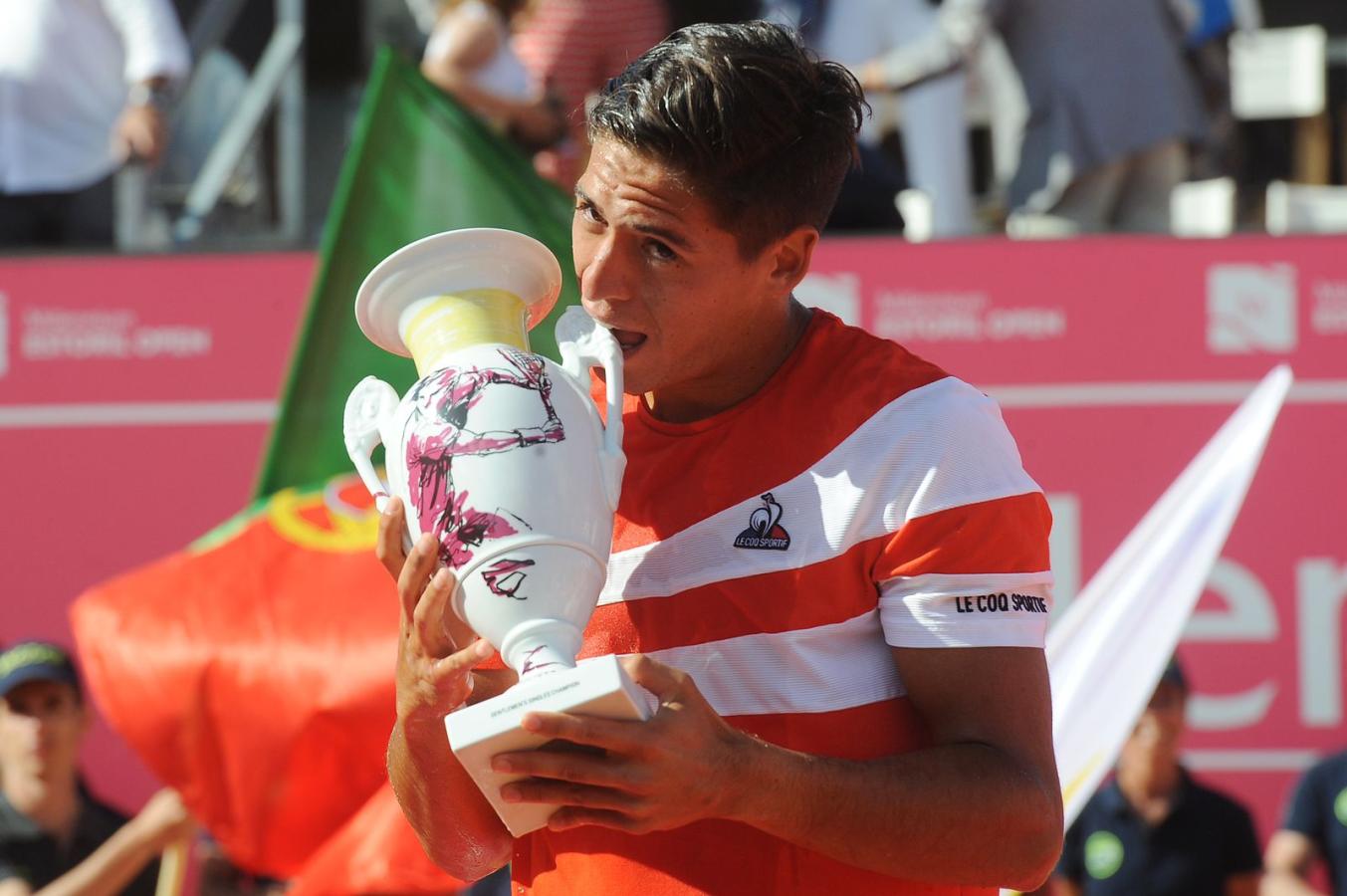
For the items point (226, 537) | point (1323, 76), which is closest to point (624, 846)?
point (226, 537)

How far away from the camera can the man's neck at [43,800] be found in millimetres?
4441

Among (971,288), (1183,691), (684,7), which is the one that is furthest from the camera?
(684,7)

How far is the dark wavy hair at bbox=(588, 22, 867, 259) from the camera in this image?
5.73 feet

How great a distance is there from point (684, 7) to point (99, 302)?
370cm

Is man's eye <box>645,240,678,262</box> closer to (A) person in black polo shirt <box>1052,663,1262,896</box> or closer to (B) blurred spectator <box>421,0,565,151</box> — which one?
(A) person in black polo shirt <box>1052,663,1262,896</box>

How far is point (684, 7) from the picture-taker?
26.6 ft

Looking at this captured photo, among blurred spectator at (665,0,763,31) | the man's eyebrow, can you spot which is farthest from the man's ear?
blurred spectator at (665,0,763,31)

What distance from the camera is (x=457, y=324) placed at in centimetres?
180

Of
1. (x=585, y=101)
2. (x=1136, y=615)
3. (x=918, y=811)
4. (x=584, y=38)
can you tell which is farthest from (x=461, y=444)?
(x=584, y=38)

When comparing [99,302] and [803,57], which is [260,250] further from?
[803,57]

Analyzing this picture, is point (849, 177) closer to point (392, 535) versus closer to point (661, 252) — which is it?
point (661, 252)

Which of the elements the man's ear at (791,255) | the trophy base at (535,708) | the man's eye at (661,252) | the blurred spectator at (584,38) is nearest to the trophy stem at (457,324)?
the man's eye at (661,252)

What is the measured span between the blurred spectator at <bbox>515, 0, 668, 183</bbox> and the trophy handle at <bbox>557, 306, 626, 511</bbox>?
3.82 m

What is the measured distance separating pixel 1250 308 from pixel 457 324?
3656 mm
